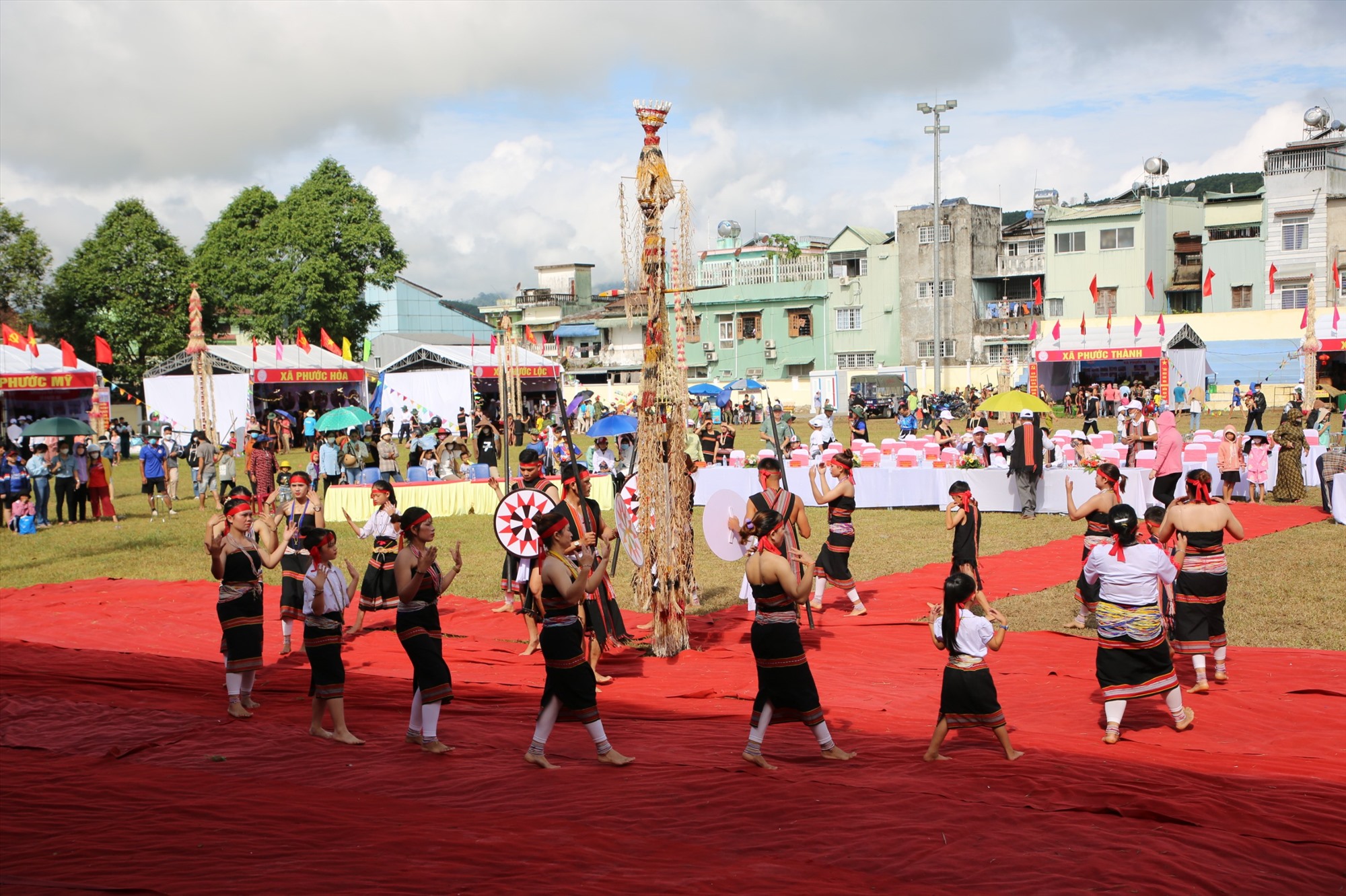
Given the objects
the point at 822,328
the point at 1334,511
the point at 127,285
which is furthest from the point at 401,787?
the point at 822,328

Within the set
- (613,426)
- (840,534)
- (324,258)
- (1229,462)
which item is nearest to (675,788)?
(840,534)

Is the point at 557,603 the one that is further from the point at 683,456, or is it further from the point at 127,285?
the point at 127,285

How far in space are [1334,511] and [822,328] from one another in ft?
152

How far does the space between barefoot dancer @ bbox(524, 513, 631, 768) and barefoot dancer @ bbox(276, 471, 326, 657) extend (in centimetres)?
380

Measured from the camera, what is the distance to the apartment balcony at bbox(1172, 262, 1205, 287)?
55094mm

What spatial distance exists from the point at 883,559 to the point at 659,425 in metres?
6.43

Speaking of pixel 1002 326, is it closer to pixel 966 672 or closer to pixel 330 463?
pixel 330 463

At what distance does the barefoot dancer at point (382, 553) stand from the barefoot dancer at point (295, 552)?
0.54 meters

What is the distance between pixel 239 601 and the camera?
8.77 m

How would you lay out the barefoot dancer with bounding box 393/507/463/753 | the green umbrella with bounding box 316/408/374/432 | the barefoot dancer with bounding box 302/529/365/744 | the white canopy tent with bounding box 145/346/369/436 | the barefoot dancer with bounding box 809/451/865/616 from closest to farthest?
the barefoot dancer with bounding box 393/507/463/753
the barefoot dancer with bounding box 302/529/365/744
the barefoot dancer with bounding box 809/451/865/616
the green umbrella with bounding box 316/408/374/432
the white canopy tent with bounding box 145/346/369/436

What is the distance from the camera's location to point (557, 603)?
7.15m

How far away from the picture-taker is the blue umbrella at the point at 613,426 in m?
21.7

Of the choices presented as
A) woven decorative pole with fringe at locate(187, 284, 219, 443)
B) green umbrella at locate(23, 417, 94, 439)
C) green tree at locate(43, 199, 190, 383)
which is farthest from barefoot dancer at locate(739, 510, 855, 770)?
green tree at locate(43, 199, 190, 383)

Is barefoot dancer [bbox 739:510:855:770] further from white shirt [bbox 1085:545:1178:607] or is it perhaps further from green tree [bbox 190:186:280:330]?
green tree [bbox 190:186:280:330]
